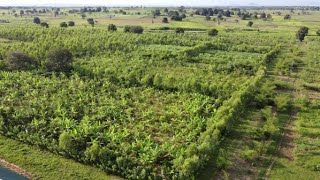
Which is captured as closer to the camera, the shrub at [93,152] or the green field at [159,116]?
the shrub at [93,152]

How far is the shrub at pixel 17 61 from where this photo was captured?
46.7 m

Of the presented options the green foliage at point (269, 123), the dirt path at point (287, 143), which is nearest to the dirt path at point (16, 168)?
the dirt path at point (287, 143)

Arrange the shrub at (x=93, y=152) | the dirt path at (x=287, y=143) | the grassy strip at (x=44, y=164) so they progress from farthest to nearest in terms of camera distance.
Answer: the dirt path at (x=287, y=143), the shrub at (x=93, y=152), the grassy strip at (x=44, y=164)

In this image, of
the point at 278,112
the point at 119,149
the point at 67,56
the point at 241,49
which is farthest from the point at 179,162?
the point at 241,49

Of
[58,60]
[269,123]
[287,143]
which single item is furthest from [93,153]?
[58,60]

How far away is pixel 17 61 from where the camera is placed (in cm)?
4691

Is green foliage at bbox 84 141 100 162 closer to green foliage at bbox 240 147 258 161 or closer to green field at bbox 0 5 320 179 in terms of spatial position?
green field at bbox 0 5 320 179

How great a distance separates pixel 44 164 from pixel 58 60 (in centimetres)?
2483

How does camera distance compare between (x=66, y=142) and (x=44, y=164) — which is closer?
(x=44, y=164)

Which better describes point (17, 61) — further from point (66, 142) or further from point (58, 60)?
point (66, 142)

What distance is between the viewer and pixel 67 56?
48.3 meters

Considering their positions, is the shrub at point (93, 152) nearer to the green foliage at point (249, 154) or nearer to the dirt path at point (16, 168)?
the dirt path at point (16, 168)

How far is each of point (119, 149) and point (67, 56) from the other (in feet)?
86.6

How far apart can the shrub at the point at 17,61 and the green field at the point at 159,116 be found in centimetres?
16
